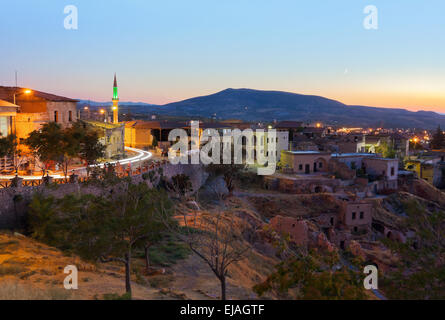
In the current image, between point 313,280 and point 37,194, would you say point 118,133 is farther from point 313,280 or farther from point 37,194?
point 313,280

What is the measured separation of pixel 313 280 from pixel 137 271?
30.4 feet

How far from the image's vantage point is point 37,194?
19672 mm

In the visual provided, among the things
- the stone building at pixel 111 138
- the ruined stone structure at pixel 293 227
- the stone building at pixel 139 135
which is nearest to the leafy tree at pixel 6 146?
the stone building at pixel 111 138

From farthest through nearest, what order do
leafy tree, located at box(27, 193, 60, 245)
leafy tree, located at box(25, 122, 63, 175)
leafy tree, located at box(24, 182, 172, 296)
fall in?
leafy tree, located at box(25, 122, 63, 175) < leafy tree, located at box(27, 193, 60, 245) < leafy tree, located at box(24, 182, 172, 296)

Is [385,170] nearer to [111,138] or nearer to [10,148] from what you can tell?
[111,138]

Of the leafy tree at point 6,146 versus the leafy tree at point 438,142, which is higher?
the leafy tree at point 6,146

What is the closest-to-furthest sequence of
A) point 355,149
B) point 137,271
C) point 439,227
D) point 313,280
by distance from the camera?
1. point 313,280
2. point 439,227
3. point 137,271
4. point 355,149

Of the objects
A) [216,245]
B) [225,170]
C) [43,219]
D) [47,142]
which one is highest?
[47,142]

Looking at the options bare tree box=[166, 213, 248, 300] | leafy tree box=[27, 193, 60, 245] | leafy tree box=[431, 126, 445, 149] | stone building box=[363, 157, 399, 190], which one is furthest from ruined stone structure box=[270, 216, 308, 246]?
leafy tree box=[431, 126, 445, 149]

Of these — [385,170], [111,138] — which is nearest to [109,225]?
[111,138]

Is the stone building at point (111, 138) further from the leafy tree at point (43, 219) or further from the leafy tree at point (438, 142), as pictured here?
the leafy tree at point (438, 142)

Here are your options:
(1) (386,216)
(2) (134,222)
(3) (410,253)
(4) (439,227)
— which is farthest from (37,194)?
(1) (386,216)

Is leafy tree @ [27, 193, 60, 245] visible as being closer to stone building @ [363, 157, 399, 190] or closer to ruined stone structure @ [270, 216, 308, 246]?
ruined stone structure @ [270, 216, 308, 246]
